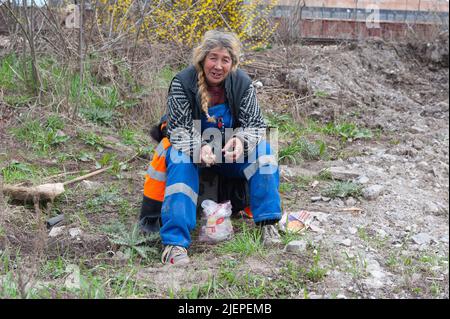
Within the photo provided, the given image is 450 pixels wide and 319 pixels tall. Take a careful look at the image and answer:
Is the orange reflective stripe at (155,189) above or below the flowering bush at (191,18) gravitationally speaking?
below

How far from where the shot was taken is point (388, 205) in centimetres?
435

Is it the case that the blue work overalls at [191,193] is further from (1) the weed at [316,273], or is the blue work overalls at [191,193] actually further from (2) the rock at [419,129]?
(2) the rock at [419,129]

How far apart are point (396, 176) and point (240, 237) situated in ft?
6.41

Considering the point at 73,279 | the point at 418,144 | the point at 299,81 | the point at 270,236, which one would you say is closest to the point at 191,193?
the point at 270,236

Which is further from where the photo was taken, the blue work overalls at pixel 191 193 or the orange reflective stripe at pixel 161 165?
the orange reflective stripe at pixel 161 165

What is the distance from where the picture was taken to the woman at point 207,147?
3.57 metres

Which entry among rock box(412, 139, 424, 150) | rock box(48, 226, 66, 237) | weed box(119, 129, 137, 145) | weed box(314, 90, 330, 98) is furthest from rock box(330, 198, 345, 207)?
weed box(314, 90, 330, 98)

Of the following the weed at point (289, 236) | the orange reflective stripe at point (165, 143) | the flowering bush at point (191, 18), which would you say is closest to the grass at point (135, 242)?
the orange reflective stripe at point (165, 143)

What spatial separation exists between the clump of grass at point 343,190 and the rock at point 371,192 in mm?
47

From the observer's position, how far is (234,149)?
368 centimetres

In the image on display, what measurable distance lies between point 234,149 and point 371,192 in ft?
4.33

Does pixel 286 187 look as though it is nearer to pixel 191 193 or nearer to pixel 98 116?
pixel 191 193

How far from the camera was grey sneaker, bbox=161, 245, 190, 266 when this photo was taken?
3426 millimetres

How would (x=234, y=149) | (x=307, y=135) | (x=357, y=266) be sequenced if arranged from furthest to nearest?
1. (x=307, y=135)
2. (x=234, y=149)
3. (x=357, y=266)
